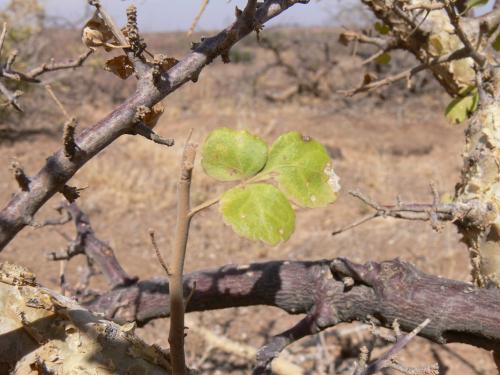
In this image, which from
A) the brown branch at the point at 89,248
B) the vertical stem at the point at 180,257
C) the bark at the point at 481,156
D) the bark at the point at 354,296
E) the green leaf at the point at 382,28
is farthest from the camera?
the green leaf at the point at 382,28

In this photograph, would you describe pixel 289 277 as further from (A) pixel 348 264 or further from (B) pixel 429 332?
(B) pixel 429 332

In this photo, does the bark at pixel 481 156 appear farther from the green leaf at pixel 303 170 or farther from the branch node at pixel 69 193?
the branch node at pixel 69 193

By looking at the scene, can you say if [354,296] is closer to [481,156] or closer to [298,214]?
[481,156]

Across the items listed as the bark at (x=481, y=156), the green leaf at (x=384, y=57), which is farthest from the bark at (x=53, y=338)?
the green leaf at (x=384, y=57)

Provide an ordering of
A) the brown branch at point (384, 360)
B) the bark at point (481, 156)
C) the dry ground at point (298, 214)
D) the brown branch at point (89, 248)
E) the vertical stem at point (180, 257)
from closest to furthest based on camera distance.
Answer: the vertical stem at point (180, 257), the brown branch at point (384, 360), the bark at point (481, 156), the brown branch at point (89, 248), the dry ground at point (298, 214)

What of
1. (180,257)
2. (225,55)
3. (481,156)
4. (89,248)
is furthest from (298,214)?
(180,257)

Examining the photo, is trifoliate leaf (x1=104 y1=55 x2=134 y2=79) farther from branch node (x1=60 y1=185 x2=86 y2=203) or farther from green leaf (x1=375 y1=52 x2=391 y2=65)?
green leaf (x1=375 y1=52 x2=391 y2=65)

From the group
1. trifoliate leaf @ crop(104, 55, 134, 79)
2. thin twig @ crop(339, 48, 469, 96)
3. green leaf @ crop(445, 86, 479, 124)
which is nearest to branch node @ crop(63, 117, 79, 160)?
trifoliate leaf @ crop(104, 55, 134, 79)
